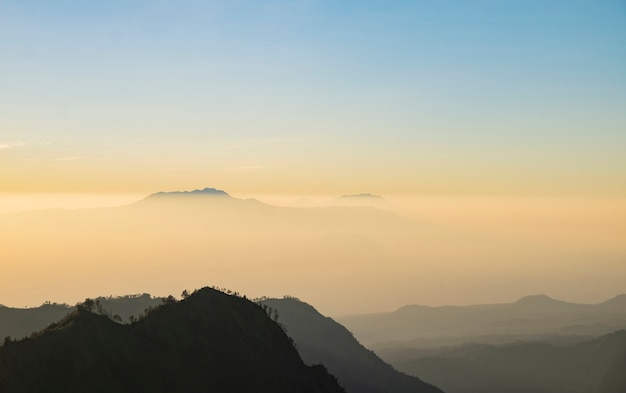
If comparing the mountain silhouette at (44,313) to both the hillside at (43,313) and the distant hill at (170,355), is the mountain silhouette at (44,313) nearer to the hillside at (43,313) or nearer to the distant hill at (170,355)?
the hillside at (43,313)

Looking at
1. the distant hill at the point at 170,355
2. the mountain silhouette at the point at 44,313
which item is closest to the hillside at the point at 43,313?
the mountain silhouette at the point at 44,313

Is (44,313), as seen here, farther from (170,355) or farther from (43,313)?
(170,355)

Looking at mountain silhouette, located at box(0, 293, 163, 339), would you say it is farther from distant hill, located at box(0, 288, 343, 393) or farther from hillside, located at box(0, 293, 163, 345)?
distant hill, located at box(0, 288, 343, 393)

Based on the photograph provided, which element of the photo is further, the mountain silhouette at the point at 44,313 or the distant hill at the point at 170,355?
the mountain silhouette at the point at 44,313

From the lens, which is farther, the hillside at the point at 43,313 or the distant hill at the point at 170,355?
the hillside at the point at 43,313

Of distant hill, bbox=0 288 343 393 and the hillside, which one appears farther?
the hillside

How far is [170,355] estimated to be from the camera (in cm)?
8325

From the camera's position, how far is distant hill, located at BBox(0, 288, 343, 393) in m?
69.7

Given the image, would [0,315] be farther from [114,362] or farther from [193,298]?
[114,362]

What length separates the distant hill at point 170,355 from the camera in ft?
229

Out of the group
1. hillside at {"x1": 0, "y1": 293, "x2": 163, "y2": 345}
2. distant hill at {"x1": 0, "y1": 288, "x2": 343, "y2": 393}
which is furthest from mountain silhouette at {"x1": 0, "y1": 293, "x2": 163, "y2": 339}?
distant hill at {"x1": 0, "y1": 288, "x2": 343, "y2": 393}

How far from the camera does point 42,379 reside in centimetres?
6788

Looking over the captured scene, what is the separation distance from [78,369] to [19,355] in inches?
248

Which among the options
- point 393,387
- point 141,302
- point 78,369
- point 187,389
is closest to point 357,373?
point 393,387
